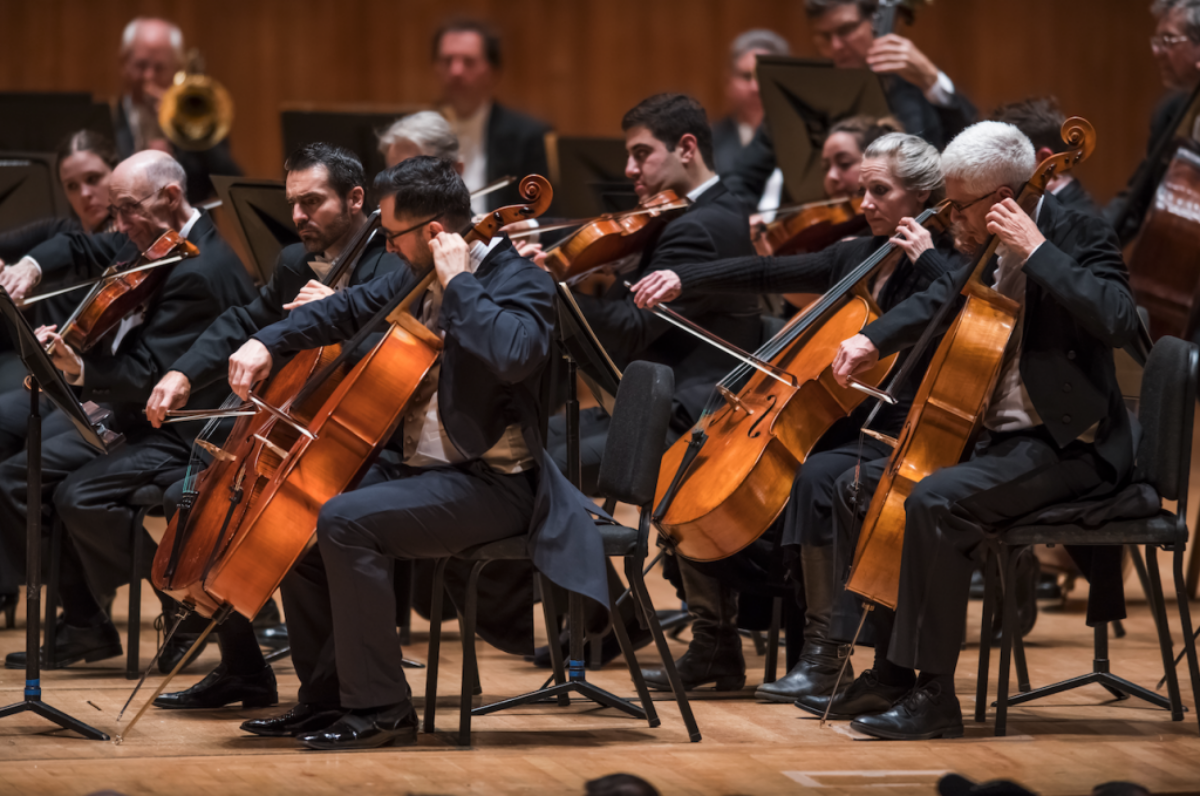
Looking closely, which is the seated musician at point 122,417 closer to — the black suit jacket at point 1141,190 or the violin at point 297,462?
the violin at point 297,462

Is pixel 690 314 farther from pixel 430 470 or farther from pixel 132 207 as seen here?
pixel 132 207

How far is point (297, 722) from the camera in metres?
2.89

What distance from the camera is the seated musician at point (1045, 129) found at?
365 centimetres

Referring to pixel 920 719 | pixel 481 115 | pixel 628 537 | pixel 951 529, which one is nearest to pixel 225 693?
pixel 628 537

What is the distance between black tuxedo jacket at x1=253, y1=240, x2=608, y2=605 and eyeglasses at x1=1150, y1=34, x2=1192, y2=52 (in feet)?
7.59

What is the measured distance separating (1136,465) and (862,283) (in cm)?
67

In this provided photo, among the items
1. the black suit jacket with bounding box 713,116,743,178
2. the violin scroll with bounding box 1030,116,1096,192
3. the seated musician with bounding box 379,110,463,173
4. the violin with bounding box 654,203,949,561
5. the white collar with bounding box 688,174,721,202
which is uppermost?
the black suit jacket with bounding box 713,116,743,178

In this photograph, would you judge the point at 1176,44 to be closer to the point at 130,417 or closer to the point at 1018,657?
the point at 1018,657

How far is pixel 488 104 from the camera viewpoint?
5.21m

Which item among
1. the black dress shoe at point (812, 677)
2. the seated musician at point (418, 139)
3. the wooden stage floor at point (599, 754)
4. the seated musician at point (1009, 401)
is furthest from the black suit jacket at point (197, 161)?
the seated musician at point (1009, 401)

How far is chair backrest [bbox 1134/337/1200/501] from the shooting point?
2.84 metres

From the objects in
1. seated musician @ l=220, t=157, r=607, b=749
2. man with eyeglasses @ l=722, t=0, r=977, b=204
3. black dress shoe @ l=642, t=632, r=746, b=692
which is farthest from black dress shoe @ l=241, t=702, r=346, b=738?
man with eyeglasses @ l=722, t=0, r=977, b=204

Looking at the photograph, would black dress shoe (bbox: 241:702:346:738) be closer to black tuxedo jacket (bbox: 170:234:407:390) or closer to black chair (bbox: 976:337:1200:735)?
black tuxedo jacket (bbox: 170:234:407:390)

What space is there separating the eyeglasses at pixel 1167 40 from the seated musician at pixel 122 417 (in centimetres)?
261
